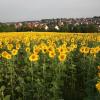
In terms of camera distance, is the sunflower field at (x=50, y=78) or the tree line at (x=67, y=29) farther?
the tree line at (x=67, y=29)

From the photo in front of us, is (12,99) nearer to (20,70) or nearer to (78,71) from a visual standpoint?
(20,70)

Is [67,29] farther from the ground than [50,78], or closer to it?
closer to it

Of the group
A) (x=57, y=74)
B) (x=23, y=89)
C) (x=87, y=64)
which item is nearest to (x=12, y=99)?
(x=23, y=89)

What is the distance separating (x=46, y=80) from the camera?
7035mm

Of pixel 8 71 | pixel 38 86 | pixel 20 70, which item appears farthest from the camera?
pixel 20 70

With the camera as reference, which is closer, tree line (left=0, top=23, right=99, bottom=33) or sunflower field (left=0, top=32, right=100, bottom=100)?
sunflower field (left=0, top=32, right=100, bottom=100)

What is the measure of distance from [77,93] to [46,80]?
0.79 m

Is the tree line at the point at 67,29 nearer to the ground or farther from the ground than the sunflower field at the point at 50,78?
nearer to the ground

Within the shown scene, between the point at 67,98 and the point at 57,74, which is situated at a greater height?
the point at 57,74

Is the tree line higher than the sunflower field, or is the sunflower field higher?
the sunflower field

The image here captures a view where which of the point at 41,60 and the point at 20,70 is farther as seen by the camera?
the point at 41,60

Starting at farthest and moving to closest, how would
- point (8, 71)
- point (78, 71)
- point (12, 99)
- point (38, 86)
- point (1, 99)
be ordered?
point (78, 71)
point (8, 71)
point (12, 99)
point (38, 86)
point (1, 99)

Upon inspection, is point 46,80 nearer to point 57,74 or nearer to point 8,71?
point 57,74

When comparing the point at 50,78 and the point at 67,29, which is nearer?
the point at 50,78
